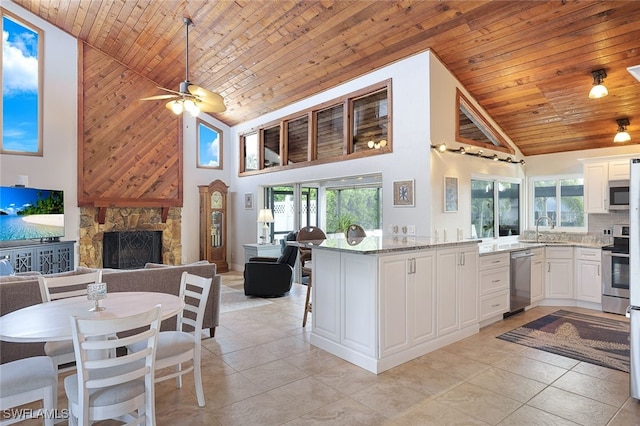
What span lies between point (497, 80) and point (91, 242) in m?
7.41

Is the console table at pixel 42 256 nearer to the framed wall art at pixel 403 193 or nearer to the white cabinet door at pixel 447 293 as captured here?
the framed wall art at pixel 403 193

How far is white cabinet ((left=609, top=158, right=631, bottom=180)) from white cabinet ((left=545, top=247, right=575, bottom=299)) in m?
1.18

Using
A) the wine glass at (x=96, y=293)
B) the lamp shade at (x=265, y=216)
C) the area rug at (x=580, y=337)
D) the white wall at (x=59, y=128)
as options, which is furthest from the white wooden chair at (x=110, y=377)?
the white wall at (x=59, y=128)

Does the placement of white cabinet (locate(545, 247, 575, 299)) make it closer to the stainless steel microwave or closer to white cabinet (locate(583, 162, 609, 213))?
white cabinet (locate(583, 162, 609, 213))

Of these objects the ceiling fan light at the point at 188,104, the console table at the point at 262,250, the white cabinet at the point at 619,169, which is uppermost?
the ceiling fan light at the point at 188,104

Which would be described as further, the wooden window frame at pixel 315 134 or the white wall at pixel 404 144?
the wooden window frame at pixel 315 134

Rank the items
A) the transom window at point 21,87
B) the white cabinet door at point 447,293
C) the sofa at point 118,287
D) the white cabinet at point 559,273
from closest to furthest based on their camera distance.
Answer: the sofa at point 118,287, the white cabinet door at point 447,293, the white cabinet at point 559,273, the transom window at point 21,87

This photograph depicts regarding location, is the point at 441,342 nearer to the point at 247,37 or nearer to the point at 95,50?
the point at 247,37

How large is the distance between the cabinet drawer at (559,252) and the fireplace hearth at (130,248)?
285 inches

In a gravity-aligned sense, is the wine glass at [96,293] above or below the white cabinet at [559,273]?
above

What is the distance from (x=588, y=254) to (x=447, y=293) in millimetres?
2916

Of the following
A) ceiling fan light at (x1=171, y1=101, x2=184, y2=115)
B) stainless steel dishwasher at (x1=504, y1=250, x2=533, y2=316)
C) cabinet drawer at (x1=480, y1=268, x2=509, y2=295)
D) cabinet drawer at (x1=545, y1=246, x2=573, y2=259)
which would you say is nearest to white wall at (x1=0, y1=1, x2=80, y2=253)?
ceiling fan light at (x1=171, y1=101, x2=184, y2=115)

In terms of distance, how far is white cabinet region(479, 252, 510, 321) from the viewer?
4.39 m

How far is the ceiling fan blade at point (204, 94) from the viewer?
4262 millimetres
